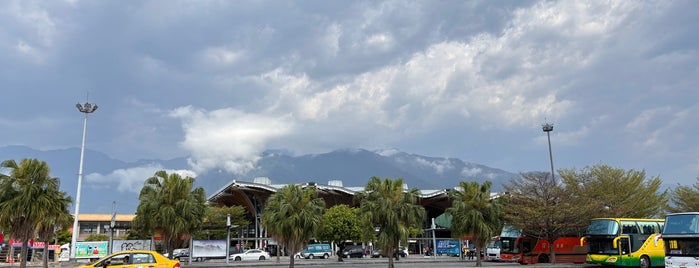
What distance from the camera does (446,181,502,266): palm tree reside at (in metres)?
33.4

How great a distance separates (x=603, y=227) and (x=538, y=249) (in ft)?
31.7

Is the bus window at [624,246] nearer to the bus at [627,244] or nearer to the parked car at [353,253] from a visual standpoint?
the bus at [627,244]

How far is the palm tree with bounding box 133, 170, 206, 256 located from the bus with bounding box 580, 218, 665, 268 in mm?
26065

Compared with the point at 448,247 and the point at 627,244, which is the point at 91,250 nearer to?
the point at 627,244

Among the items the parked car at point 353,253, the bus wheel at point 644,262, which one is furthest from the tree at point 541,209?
the parked car at point 353,253

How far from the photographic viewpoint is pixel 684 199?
154ft

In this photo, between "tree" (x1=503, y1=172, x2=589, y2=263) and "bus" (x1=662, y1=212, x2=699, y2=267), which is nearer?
"bus" (x1=662, y1=212, x2=699, y2=267)

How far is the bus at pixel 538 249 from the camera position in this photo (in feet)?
129

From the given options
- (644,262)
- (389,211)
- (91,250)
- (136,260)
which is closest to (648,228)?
(644,262)

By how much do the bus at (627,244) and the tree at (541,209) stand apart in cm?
263

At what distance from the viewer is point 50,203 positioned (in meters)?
27.5

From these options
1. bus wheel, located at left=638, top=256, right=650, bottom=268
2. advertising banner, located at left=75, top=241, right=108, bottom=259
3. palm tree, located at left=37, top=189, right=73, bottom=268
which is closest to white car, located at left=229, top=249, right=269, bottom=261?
advertising banner, located at left=75, top=241, right=108, bottom=259

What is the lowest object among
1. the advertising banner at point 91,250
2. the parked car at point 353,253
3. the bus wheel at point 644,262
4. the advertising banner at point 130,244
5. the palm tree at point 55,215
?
the parked car at point 353,253

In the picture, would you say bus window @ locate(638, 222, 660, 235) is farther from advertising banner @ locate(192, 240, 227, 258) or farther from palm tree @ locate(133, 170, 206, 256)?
advertising banner @ locate(192, 240, 227, 258)
